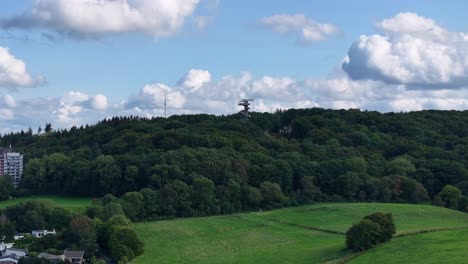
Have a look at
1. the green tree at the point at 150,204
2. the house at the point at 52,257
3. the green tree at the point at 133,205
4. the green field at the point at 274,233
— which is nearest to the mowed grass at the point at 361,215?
the green field at the point at 274,233

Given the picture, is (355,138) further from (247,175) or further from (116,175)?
(116,175)

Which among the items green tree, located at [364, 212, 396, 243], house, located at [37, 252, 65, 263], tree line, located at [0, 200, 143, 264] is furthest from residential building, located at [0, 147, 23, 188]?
green tree, located at [364, 212, 396, 243]

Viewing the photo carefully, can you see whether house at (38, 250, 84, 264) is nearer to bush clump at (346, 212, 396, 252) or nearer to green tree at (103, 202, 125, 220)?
green tree at (103, 202, 125, 220)

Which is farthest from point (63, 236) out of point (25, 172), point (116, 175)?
point (25, 172)

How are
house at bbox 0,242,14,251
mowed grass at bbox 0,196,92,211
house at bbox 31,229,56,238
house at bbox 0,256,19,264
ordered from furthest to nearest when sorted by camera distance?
mowed grass at bbox 0,196,92,211 < house at bbox 31,229,56,238 < house at bbox 0,242,14,251 < house at bbox 0,256,19,264

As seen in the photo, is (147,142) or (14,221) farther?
(147,142)

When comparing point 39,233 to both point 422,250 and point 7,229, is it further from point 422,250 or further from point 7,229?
point 422,250

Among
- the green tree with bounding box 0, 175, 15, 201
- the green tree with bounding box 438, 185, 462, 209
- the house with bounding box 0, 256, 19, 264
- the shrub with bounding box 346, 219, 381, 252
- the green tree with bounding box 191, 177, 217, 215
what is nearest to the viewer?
the shrub with bounding box 346, 219, 381, 252
